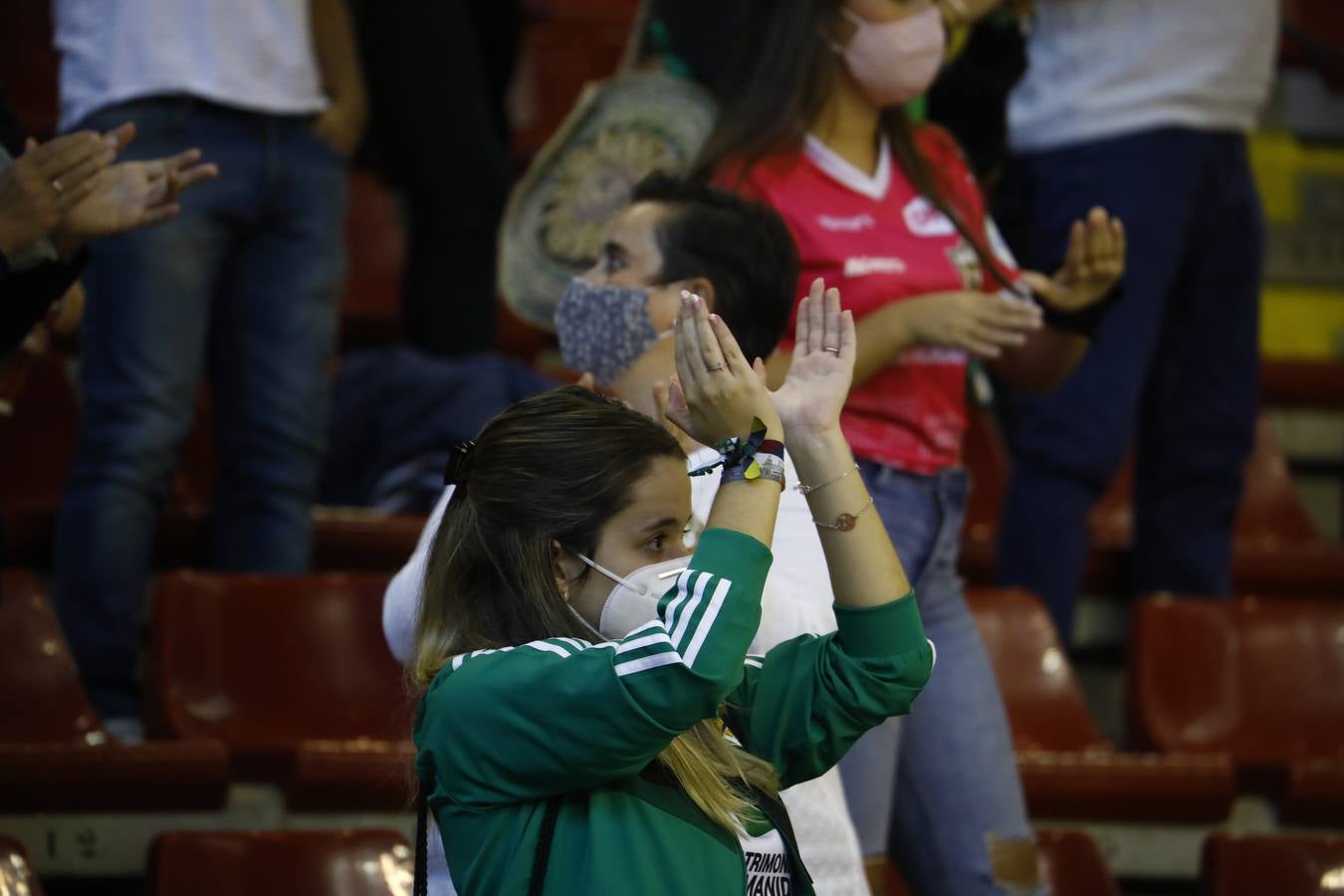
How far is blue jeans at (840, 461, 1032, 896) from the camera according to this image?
240cm

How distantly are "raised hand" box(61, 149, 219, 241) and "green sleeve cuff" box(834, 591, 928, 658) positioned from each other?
1103 millimetres

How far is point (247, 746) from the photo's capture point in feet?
9.50

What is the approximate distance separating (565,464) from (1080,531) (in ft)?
6.81

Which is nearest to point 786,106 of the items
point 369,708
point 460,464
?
point 460,464

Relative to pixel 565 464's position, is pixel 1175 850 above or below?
below

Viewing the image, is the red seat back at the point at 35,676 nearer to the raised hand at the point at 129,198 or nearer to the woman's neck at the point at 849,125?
the raised hand at the point at 129,198

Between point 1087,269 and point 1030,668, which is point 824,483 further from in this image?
point 1030,668

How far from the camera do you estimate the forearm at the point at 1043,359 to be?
2.80 meters

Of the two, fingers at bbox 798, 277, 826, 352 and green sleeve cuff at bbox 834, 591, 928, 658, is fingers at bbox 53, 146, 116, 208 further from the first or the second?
green sleeve cuff at bbox 834, 591, 928, 658

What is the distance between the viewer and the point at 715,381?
1.73 metres

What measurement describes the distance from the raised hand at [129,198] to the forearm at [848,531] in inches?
40.9

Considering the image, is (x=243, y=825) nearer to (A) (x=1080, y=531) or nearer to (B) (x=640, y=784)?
(B) (x=640, y=784)

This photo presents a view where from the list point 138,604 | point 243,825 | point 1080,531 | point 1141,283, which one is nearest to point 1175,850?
point 1080,531

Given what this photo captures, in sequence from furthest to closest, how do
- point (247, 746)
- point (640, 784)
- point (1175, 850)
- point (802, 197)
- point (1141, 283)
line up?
1. point (1141, 283)
2. point (1175, 850)
3. point (247, 746)
4. point (802, 197)
5. point (640, 784)
